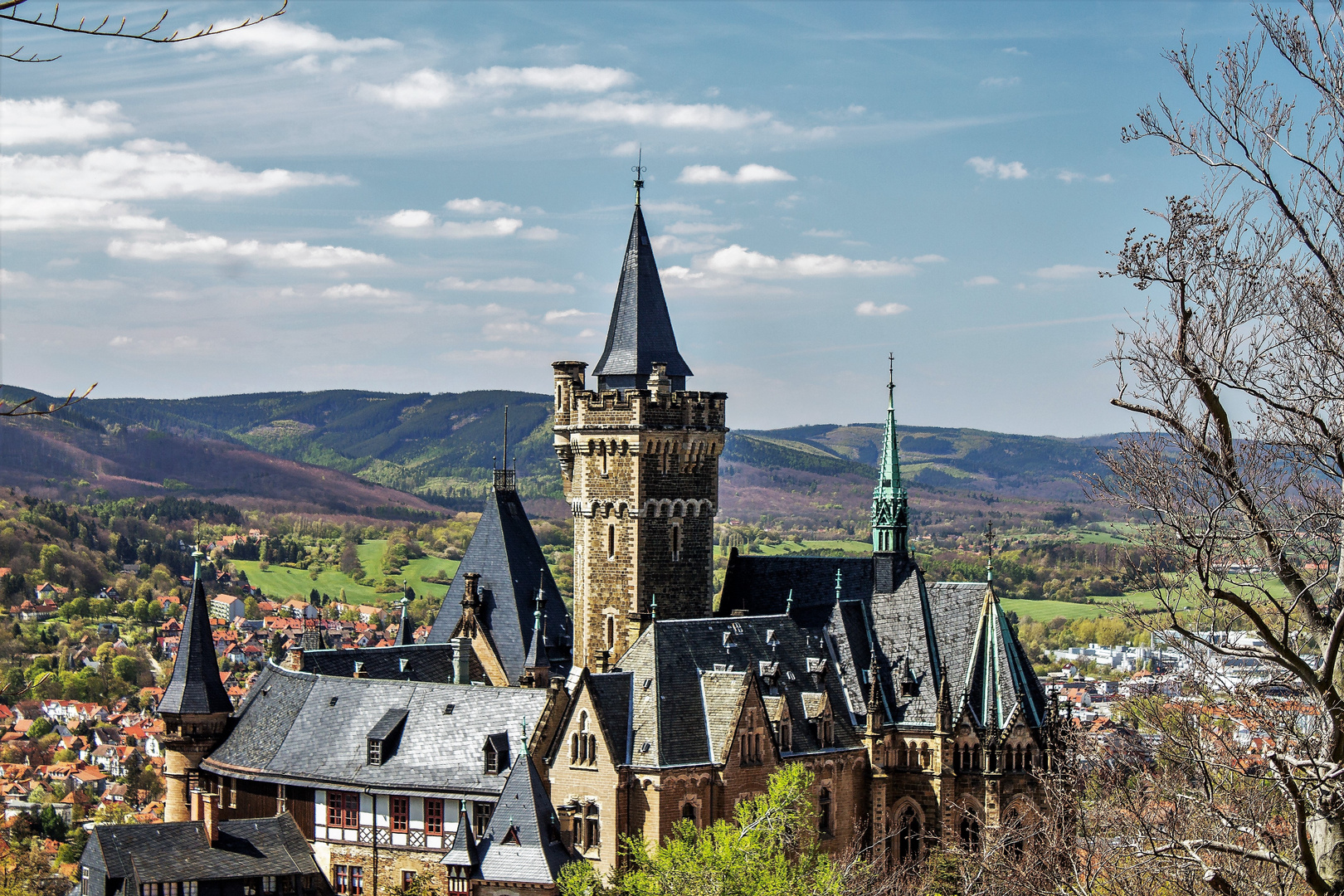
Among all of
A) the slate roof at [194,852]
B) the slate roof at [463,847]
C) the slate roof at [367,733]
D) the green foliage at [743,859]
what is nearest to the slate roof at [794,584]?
the green foliage at [743,859]

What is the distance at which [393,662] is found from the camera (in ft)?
233

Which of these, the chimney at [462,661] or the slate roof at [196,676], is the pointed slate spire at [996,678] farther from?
the slate roof at [196,676]

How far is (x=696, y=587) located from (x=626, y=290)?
13219 millimetres

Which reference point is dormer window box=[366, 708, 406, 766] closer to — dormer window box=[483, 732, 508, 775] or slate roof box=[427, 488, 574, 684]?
dormer window box=[483, 732, 508, 775]

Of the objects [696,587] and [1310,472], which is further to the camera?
[696,587]

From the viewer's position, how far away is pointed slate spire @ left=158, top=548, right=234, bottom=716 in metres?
66.9

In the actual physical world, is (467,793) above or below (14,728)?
above

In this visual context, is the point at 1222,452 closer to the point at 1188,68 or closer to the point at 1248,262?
the point at 1248,262

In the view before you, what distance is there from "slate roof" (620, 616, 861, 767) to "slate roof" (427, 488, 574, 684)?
12.6 meters

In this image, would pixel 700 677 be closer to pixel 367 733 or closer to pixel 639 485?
pixel 639 485

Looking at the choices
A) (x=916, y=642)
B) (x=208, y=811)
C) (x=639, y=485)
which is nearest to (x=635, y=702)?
(x=639, y=485)

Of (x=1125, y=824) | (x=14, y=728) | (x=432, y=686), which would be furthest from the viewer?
(x=14, y=728)

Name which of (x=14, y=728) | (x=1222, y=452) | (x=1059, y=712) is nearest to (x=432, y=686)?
(x=1059, y=712)

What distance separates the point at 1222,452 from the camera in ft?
72.2
